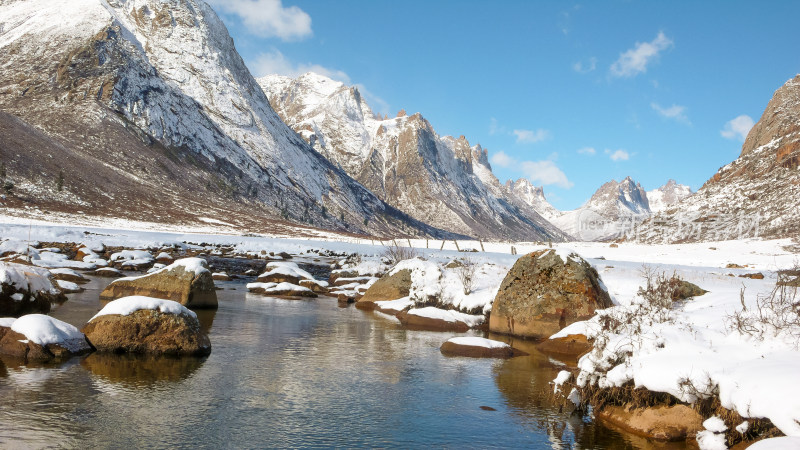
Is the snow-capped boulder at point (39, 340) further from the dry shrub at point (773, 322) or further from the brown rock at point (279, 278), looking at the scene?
the brown rock at point (279, 278)

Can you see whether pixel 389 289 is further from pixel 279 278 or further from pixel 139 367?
pixel 139 367

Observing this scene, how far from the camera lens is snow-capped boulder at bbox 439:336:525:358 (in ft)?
52.8

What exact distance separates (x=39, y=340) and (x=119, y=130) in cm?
15793

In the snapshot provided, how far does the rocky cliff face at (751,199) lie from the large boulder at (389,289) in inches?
2209

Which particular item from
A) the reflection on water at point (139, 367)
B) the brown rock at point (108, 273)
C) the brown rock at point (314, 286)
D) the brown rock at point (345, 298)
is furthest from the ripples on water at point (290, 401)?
the brown rock at point (108, 273)

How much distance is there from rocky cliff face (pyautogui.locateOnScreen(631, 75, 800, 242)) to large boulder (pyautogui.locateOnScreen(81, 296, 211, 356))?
6901 centimetres

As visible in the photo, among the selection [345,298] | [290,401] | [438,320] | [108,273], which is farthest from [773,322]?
[108,273]

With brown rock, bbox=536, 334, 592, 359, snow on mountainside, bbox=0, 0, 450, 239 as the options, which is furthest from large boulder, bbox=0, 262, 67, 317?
snow on mountainside, bbox=0, 0, 450, 239

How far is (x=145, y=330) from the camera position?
13852mm

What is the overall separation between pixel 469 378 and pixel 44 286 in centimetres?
1595

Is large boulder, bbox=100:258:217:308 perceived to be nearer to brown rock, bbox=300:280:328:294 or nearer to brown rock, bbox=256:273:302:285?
brown rock, bbox=300:280:328:294

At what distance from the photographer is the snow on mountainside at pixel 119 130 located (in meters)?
119

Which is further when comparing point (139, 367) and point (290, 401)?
point (139, 367)

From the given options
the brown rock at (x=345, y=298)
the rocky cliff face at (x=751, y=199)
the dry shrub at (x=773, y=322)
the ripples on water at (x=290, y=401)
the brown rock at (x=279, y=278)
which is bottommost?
the ripples on water at (x=290, y=401)
